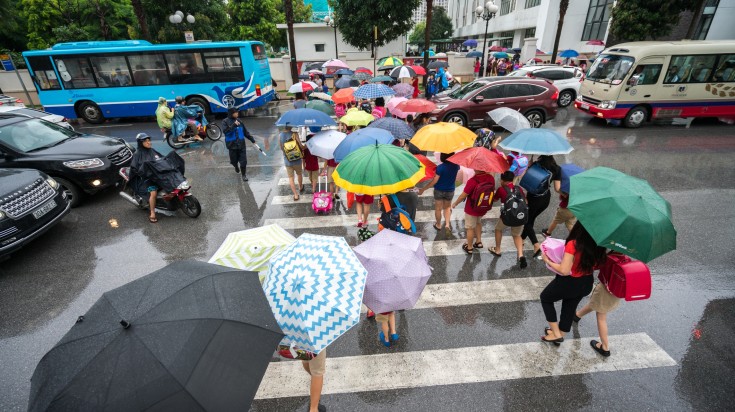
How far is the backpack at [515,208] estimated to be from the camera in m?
4.89

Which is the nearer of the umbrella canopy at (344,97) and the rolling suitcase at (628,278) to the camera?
the rolling suitcase at (628,278)

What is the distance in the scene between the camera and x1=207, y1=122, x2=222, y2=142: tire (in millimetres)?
12602

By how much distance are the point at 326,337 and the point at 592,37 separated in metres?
41.3

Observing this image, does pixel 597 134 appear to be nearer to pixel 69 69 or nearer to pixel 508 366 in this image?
pixel 508 366

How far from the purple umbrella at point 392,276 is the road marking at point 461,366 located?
3.87ft

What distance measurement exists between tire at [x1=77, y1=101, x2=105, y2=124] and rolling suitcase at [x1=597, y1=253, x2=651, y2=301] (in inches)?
753

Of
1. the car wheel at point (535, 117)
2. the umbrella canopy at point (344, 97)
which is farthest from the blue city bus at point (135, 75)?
the car wheel at point (535, 117)

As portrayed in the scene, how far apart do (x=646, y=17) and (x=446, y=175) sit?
2269 centimetres

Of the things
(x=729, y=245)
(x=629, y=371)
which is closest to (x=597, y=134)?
→ (x=729, y=245)

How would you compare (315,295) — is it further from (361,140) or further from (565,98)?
(565,98)

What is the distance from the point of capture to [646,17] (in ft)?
65.7

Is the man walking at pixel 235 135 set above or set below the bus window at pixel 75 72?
below

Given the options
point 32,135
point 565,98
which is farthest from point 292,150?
point 565,98

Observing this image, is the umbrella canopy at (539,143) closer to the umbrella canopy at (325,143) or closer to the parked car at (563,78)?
the umbrella canopy at (325,143)
